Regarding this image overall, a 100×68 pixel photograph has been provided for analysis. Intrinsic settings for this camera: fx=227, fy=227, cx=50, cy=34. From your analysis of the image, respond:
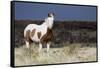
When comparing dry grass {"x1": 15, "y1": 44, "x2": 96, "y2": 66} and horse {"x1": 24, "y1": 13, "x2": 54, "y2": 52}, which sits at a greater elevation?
horse {"x1": 24, "y1": 13, "x2": 54, "y2": 52}

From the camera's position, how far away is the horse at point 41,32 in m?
2.36

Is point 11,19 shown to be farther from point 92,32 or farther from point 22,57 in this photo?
point 92,32

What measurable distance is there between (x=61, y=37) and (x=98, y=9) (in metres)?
0.59

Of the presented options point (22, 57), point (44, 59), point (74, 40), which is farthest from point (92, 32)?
point (22, 57)

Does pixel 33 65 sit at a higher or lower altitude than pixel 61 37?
lower

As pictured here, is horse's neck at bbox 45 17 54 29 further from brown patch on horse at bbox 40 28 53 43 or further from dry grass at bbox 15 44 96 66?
dry grass at bbox 15 44 96 66

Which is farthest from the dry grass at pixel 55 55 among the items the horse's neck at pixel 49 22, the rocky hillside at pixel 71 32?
the horse's neck at pixel 49 22

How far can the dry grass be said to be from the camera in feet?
7.63

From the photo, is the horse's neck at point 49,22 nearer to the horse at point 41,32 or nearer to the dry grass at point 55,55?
the horse at point 41,32

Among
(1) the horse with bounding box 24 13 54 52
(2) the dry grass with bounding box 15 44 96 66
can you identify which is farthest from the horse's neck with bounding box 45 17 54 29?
(2) the dry grass with bounding box 15 44 96 66

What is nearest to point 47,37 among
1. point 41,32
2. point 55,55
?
point 41,32

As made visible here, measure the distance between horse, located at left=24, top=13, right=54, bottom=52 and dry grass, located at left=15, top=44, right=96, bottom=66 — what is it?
0.07 meters

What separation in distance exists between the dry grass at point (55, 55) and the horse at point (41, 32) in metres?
0.07

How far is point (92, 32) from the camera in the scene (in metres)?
2.65
